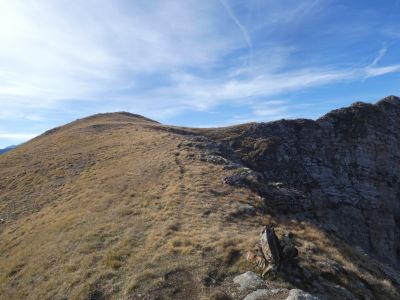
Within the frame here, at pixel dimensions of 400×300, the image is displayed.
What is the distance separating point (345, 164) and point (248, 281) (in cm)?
7166

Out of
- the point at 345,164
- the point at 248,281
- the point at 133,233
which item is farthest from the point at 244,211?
the point at 345,164

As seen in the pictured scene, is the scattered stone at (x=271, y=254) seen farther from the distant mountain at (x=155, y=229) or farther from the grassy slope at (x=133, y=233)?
the grassy slope at (x=133, y=233)

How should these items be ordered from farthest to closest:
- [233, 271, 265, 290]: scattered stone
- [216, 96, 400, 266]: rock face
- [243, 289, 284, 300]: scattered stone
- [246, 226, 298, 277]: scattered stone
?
[216, 96, 400, 266]: rock face
[246, 226, 298, 277]: scattered stone
[233, 271, 265, 290]: scattered stone
[243, 289, 284, 300]: scattered stone

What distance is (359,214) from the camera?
7500cm

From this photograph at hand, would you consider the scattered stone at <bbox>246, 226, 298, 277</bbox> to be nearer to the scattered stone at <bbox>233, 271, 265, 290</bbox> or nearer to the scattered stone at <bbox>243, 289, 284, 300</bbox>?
the scattered stone at <bbox>233, 271, 265, 290</bbox>

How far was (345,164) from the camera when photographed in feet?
266

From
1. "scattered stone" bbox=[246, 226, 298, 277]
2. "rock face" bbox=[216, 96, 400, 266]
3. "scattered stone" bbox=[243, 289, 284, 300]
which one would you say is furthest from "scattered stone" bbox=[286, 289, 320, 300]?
"rock face" bbox=[216, 96, 400, 266]

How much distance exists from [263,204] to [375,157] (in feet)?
215

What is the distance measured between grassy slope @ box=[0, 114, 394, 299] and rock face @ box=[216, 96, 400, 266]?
3267 centimetres

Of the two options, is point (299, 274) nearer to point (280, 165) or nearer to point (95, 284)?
point (95, 284)

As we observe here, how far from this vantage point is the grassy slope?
697 inches

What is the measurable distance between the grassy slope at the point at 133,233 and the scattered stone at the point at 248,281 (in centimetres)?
63

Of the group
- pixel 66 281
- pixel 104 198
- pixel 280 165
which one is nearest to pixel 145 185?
pixel 104 198

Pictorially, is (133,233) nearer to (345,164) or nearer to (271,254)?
(271,254)
